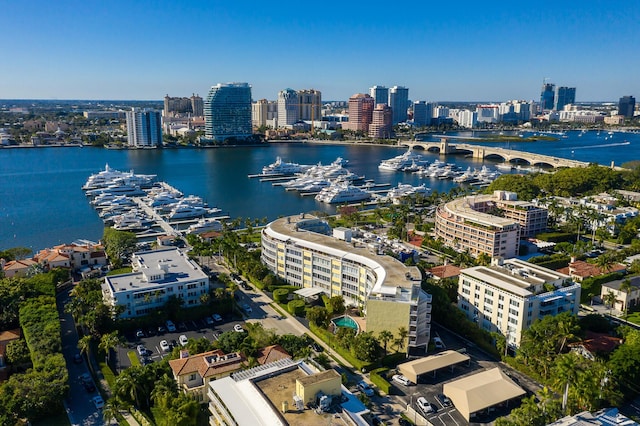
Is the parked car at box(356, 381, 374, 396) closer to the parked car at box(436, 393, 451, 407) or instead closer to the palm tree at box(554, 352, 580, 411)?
the parked car at box(436, 393, 451, 407)

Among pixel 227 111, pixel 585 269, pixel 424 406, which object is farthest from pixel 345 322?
pixel 227 111

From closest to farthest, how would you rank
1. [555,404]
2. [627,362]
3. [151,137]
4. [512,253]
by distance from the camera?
1. [555,404]
2. [627,362]
3. [512,253]
4. [151,137]

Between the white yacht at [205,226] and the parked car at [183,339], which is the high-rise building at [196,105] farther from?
the parked car at [183,339]

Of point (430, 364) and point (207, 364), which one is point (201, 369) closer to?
point (207, 364)

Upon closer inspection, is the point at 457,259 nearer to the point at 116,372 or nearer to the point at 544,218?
the point at 544,218

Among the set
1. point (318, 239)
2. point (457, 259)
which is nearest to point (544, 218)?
point (457, 259)

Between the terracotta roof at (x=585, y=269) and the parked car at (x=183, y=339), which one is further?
the terracotta roof at (x=585, y=269)

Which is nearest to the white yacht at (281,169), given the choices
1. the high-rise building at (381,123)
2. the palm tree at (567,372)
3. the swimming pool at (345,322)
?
the swimming pool at (345,322)
